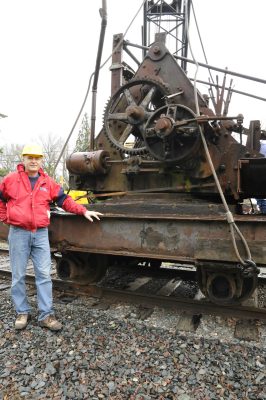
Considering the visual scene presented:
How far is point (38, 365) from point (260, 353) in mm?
2026

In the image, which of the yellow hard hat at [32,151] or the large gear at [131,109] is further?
the large gear at [131,109]

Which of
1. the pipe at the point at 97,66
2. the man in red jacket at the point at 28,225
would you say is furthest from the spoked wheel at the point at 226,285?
the pipe at the point at 97,66

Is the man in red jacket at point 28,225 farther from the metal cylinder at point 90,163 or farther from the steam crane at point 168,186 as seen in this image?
the metal cylinder at point 90,163

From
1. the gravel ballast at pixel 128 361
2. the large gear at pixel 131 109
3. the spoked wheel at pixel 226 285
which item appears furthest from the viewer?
the large gear at pixel 131 109

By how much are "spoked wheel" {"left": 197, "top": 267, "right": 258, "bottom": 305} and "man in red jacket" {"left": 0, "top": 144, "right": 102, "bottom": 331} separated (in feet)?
5.64

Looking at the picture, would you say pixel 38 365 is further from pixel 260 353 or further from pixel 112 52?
pixel 112 52

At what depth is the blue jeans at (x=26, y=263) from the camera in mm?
3840

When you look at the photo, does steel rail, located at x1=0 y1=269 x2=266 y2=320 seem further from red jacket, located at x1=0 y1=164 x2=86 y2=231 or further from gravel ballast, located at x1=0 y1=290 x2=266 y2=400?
red jacket, located at x1=0 y1=164 x2=86 y2=231

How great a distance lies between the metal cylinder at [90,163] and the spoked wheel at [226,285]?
6.57 ft

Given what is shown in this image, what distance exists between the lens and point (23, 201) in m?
3.78

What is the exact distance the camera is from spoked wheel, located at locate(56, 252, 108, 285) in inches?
196

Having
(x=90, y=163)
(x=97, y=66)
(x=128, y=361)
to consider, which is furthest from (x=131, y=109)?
(x=128, y=361)

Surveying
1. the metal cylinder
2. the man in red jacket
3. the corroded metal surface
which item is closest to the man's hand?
the corroded metal surface

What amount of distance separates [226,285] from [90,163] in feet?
8.05
